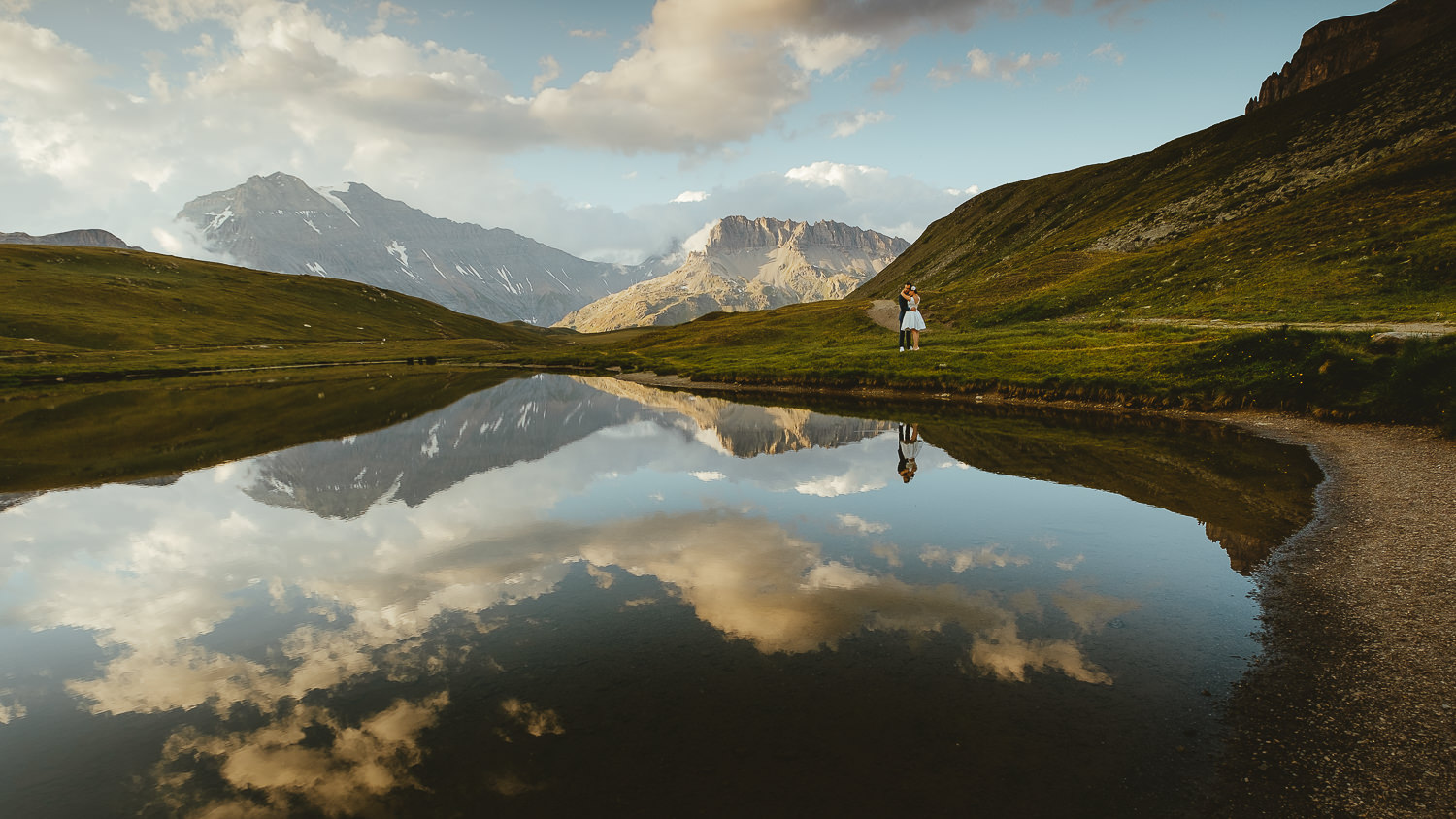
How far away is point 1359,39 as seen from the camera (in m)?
163

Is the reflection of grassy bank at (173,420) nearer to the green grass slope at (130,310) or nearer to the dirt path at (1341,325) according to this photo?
the dirt path at (1341,325)

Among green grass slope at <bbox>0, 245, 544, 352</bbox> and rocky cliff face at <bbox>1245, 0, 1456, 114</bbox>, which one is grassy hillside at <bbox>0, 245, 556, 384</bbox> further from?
rocky cliff face at <bbox>1245, 0, 1456, 114</bbox>

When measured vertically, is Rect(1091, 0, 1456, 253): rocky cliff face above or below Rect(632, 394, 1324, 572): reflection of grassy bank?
above

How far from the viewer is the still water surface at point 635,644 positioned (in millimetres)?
7398

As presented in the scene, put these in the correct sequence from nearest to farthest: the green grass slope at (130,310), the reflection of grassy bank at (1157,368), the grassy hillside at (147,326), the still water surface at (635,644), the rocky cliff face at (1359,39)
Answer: the still water surface at (635,644) < the reflection of grassy bank at (1157,368) < the grassy hillside at (147,326) < the green grass slope at (130,310) < the rocky cliff face at (1359,39)

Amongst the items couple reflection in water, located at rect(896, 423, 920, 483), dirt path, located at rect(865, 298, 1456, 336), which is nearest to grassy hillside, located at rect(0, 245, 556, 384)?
couple reflection in water, located at rect(896, 423, 920, 483)

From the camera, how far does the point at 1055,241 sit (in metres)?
108

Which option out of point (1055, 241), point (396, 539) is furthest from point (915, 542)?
point (1055, 241)

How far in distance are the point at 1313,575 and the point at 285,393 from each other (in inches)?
2852

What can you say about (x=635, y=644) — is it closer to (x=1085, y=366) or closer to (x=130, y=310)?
(x=1085, y=366)

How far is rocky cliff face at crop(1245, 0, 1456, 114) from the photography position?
149 m

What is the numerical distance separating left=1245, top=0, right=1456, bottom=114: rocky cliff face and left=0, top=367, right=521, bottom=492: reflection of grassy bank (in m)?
208

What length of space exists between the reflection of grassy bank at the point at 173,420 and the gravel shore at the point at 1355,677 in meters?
34.7

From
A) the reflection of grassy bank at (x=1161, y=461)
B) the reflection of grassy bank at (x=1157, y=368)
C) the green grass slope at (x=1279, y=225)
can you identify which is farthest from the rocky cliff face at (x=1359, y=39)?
the reflection of grassy bank at (x=1161, y=461)
